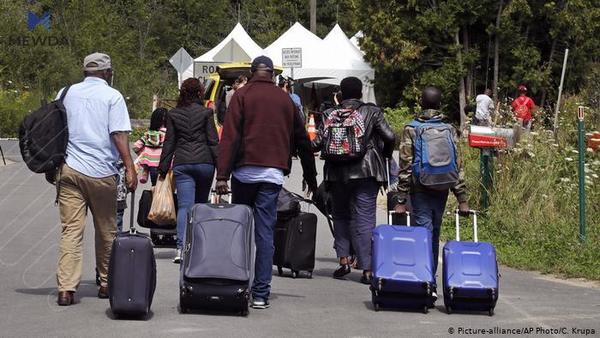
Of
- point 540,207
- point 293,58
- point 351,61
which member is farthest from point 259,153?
point 351,61

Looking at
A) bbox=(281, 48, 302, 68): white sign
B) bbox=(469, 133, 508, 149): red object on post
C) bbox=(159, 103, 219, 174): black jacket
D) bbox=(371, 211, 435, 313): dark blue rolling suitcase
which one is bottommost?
bbox=(371, 211, 435, 313): dark blue rolling suitcase

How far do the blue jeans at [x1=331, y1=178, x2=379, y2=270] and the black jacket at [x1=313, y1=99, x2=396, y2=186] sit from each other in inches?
3.1

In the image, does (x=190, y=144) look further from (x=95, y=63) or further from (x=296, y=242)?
(x=95, y=63)

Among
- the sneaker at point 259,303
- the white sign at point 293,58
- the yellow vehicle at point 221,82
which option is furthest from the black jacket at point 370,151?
the white sign at point 293,58

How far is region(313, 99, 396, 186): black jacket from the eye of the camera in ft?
35.2

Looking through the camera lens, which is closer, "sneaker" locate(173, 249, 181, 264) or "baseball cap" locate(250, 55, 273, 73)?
"baseball cap" locate(250, 55, 273, 73)

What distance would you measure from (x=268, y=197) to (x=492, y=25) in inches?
1019

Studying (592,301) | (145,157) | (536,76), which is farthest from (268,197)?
(536,76)

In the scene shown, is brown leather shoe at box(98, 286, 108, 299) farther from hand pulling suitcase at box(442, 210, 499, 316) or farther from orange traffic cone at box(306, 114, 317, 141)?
orange traffic cone at box(306, 114, 317, 141)

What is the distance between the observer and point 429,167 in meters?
9.90

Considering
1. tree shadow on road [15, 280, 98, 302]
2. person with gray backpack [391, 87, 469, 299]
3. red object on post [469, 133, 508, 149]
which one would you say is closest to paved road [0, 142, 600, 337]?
tree shadow on road [15, 280, 98, 302]

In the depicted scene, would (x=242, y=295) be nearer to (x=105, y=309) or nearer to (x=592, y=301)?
(x=105, y=309)

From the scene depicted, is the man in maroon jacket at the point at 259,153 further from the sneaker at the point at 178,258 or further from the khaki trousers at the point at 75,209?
the sneaker at the point at 178,258

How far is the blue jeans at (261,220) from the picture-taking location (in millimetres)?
9422
